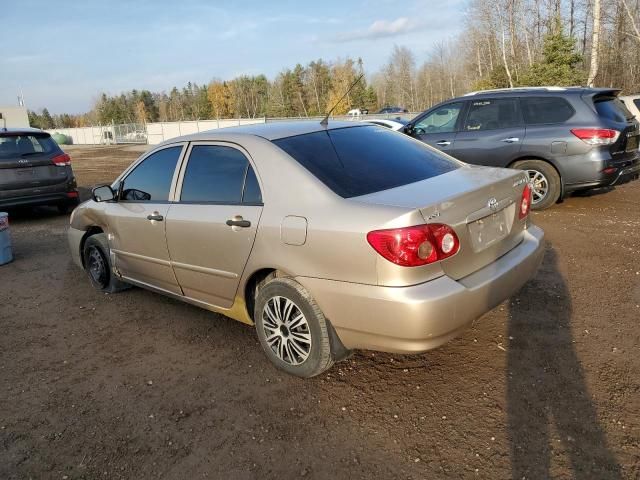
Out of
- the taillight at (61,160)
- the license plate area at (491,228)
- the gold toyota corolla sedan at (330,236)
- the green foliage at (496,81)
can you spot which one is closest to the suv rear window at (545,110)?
the gold toyota corolla sedan at (330,236)

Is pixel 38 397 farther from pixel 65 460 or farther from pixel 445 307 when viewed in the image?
pixel 445 307

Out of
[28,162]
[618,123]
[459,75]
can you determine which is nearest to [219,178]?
[618,123]

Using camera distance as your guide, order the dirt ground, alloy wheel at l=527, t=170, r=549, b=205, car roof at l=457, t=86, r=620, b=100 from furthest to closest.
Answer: alloy wheel at l=527, t=170, r=549, b=205 → car roof at l=457, t=86, r=620, b=100 → the dirt ground

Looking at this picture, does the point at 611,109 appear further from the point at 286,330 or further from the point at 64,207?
the point at 64,207

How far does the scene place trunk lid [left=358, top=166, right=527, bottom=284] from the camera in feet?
8.93

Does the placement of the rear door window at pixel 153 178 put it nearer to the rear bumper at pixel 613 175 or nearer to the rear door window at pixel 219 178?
the rear door window at pixel 219 178

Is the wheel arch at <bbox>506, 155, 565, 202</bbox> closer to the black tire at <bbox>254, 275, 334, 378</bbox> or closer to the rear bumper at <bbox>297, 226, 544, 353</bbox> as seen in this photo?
the rear bumper at <bbox>297, 226, 544, 353</bbox>

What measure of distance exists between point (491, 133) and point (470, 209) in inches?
212

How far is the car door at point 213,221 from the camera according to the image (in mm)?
3322

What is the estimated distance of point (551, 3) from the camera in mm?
37844

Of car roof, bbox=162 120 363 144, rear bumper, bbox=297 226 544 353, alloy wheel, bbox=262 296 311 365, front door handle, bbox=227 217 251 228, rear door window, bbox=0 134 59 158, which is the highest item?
rear door window, bbox=0 134 59 158

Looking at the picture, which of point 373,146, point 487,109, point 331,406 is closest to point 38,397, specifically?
point 331,406

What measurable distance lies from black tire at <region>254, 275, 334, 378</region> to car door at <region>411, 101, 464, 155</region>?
5739 millimetres

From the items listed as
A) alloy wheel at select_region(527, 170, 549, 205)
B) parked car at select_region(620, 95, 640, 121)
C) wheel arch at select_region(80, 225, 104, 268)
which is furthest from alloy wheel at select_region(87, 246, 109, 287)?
parked car at select_region(620, 95, 640, 121)
